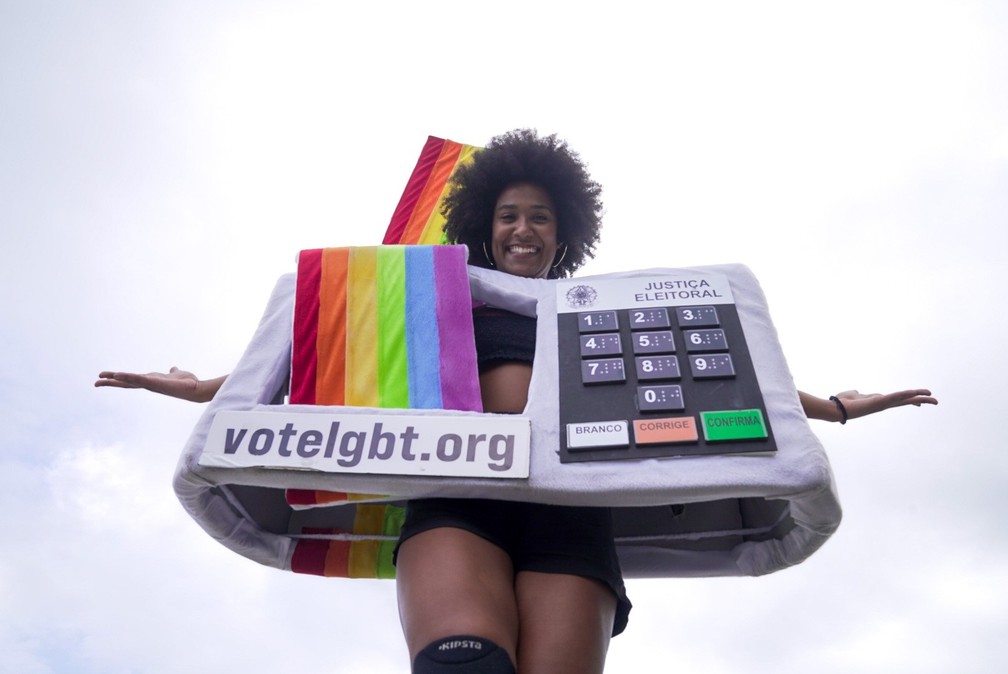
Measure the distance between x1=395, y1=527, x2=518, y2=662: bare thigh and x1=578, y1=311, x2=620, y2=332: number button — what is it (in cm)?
62

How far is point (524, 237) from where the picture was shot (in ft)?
8.49

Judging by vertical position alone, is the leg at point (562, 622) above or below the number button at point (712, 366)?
below

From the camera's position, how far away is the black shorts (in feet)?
5.32

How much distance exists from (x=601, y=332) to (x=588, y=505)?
18.7 inches

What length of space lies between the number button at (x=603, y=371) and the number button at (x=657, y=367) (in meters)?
0.04

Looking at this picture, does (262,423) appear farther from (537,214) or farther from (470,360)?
(537,214)

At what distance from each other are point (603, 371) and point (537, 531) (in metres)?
0.41

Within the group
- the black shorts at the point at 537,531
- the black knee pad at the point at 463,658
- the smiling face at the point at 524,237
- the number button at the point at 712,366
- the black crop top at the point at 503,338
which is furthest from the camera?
the smiling face at the point at 524,237

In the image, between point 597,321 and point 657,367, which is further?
point 597,321

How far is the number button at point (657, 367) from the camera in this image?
5.90 ft

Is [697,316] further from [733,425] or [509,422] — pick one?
[509,422]

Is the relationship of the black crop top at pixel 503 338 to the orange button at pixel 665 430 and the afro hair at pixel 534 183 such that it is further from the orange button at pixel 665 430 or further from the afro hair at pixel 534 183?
the afro hair at pixel 534 183

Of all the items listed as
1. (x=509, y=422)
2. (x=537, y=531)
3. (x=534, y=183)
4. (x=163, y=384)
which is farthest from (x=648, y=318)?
(x=163, y=384)

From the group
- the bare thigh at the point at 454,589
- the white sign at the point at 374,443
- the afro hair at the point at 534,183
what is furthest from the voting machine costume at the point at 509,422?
the afro hair at the point at 534,183
